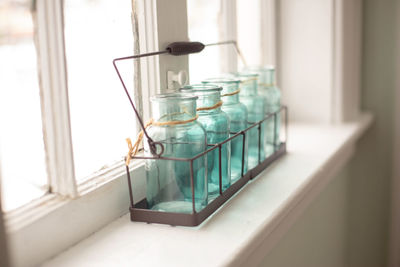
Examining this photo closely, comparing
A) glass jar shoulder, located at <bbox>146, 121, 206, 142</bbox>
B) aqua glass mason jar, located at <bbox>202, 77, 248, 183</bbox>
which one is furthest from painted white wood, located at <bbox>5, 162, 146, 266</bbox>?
aqua glass mason jar, located at <bbox>202, 77, 248, 183</bbox>

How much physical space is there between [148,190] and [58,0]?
36 cm

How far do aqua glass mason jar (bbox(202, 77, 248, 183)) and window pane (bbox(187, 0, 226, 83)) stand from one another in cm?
18

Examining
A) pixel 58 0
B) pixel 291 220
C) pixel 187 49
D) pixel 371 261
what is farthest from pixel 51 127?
pixel 371 261

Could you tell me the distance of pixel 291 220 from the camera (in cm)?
115

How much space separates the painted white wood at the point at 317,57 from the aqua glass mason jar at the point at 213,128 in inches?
34.3

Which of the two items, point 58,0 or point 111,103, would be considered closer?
point 58,0

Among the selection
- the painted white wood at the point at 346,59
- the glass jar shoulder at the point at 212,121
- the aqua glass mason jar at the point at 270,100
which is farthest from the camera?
the painted white wood at the point at 346,59

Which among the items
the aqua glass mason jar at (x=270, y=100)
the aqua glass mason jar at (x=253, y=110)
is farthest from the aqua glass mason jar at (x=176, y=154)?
the aqua glass mason jar at (x=270, y=100)

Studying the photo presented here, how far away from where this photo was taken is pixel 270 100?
1.36 metres

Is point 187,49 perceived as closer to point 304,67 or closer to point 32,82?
point 32,82

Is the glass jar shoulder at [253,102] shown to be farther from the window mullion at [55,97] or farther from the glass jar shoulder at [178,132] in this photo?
the window mullion at [55,97]

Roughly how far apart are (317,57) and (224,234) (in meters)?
1.07

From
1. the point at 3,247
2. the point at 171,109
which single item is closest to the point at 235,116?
the point at 171,109

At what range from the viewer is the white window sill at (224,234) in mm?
792
